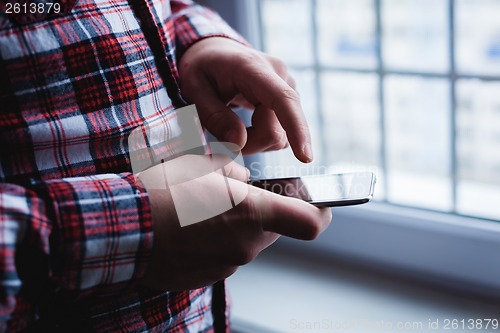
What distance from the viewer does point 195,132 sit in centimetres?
65

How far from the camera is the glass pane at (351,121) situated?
3.26 feet

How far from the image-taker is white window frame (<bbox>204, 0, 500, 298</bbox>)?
0.88m

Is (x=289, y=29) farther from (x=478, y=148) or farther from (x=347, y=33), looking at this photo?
(x=478, y=148)

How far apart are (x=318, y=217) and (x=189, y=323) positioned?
19 centimetres

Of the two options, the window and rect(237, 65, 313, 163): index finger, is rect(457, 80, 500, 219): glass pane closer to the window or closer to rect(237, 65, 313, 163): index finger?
the window

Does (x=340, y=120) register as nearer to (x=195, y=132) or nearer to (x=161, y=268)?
(x=195, y=132)

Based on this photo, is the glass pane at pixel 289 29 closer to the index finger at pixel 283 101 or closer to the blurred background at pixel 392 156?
the blurred background at pixel 392 156

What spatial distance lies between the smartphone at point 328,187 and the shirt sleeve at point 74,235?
0.16 m

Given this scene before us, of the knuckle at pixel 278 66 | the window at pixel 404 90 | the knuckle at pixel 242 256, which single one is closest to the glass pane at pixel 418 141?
the window at pixel 404 90

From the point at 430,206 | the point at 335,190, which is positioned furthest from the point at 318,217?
the point at 430,206

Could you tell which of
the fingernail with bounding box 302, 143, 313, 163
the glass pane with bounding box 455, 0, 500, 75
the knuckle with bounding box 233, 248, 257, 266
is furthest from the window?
the knuckle with bounding box 233, 248, 257, 266

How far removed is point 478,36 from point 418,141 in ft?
0.65

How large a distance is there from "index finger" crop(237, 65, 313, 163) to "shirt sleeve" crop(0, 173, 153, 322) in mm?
151

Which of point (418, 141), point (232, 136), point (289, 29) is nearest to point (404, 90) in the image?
point (418, 141)
